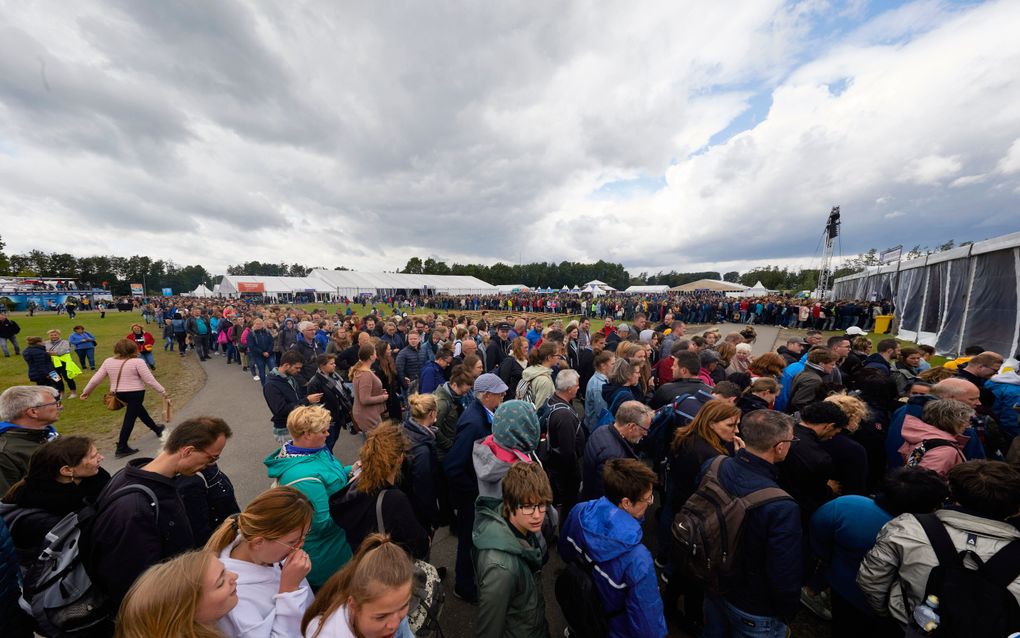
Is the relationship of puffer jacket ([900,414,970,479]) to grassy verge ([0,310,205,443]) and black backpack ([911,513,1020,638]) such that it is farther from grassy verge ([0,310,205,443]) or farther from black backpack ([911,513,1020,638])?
grassy verge ([0,310,205,443])

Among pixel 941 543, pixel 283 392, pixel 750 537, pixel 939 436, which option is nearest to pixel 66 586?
pixel 283 392

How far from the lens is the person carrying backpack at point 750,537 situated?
1975 millimetres

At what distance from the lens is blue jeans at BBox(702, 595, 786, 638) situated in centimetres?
217

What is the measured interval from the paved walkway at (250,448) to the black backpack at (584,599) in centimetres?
116

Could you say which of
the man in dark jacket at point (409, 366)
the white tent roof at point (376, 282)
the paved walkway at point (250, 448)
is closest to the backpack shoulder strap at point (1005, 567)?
the paved walkway at point (250, 448)

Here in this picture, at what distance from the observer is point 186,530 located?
6.77ft

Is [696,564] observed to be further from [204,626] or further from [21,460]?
[21,460]

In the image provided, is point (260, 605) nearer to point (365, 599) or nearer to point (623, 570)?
point (365, 599)

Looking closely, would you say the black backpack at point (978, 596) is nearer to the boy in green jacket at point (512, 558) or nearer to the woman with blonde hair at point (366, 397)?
the boy in green jacket at point (512, 558)

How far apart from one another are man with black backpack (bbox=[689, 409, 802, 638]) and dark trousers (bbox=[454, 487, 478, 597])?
1.65 m

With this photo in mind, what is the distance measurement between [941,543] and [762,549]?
0.80 m

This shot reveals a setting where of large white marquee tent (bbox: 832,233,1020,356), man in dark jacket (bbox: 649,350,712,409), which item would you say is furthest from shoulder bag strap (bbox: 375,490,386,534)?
large white marquee tent (bbox: 832,233,1020,356)

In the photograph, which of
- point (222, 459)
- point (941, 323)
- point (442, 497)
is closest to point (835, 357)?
point (442, 497)

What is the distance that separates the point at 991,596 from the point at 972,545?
0.69ft
